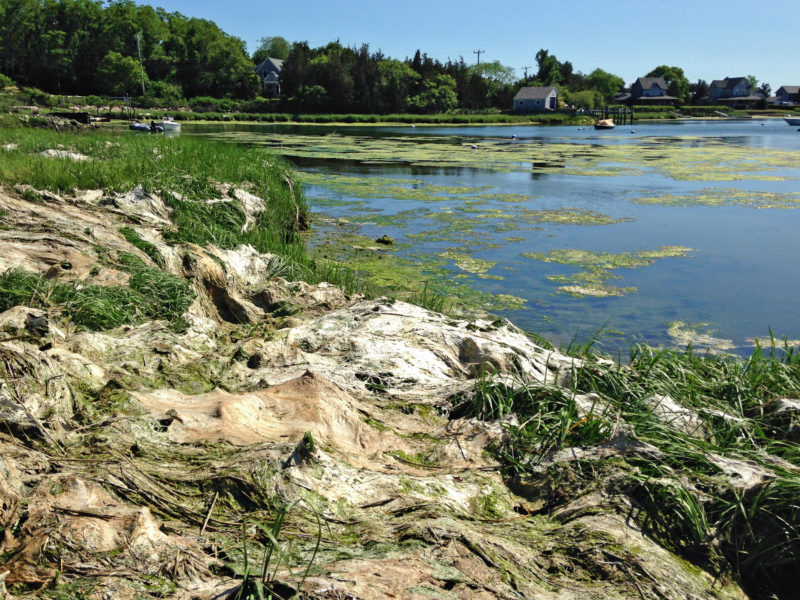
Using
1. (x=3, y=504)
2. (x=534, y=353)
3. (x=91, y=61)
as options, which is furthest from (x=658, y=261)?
(x=91, y=61)

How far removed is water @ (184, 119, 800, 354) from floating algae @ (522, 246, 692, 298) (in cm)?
5

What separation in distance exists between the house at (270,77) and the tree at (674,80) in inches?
2978

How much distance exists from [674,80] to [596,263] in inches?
4927

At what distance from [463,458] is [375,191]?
52.5 feet

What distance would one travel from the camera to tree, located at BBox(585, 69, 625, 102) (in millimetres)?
115938

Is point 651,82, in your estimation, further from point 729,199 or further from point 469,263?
point 469,263

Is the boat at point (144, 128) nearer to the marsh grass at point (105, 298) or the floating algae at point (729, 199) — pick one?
the floating algae at point (729, 199)

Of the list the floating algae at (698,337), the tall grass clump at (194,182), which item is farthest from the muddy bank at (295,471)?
the floating algae at (698,337)

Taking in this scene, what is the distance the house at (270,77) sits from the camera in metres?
90.2

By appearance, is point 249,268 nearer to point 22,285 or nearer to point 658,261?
point 22,285

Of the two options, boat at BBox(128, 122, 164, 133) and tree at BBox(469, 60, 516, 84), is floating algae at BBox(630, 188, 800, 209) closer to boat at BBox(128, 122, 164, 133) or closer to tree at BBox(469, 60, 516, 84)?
boat at BBox(128, 122, 164, 133)

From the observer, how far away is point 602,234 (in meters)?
13.6

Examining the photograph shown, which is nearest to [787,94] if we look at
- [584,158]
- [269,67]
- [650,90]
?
[650,90]

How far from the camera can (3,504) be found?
7.00 ft
